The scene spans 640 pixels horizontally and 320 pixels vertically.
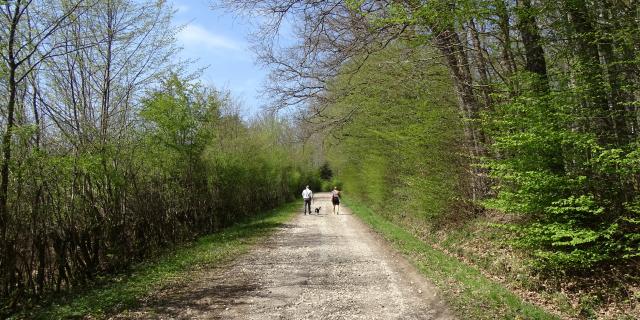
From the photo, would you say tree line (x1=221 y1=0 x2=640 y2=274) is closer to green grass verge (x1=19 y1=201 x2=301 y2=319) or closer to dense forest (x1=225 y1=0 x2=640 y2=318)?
dense forest (x1=225 y1=0 x2=640 y2=318)

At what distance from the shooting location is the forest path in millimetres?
6355

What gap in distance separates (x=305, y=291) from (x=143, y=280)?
3.55 metres

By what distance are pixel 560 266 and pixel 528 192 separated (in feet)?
4.36

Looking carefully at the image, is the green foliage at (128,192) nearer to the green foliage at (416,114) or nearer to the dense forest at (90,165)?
the dense forest at (90,165)

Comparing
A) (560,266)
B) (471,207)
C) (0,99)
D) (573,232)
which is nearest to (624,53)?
(573,232)

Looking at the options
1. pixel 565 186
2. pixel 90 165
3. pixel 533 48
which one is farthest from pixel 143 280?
pixel 533 48

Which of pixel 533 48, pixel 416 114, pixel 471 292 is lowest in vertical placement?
pixel 471 292

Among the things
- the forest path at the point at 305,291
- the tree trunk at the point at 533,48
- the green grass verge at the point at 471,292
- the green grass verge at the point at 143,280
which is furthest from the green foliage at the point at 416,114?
the green grass verge at the point at 143,280

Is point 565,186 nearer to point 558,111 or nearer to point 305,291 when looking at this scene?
point 558,111

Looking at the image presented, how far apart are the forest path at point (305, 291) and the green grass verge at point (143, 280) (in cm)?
47

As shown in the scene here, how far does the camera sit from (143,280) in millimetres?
9055

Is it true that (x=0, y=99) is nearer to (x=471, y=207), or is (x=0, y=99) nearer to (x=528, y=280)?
(x=528, y=280)

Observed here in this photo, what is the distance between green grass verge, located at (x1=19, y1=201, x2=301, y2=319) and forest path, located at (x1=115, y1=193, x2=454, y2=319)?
47cm

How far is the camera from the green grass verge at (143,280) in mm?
6914
